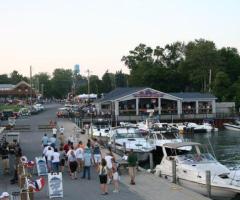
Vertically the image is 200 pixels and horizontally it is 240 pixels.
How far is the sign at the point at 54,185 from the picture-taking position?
70.3 feet

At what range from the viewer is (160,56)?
148 metres

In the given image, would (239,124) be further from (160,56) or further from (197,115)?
(160,56)

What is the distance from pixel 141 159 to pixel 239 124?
4340cm

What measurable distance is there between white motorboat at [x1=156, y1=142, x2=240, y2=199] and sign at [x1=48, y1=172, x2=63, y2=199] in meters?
7.82

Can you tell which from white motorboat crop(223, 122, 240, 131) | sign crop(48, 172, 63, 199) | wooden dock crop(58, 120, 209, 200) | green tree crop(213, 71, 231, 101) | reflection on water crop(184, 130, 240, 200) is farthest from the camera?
green tree crop(213, 71, 231, 101)

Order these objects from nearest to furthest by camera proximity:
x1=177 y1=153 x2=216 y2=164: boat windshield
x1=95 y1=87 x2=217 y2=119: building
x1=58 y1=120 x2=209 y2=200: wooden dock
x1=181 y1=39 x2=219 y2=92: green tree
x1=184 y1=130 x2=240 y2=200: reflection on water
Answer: x1=58 y1=120 x2=209 y2=200: wooden dock < x1=177 y1=153 x2=216 y2=164: boat windshield < x1=184 y1=130 x2=240 y2=200: reflection on water < x1=95 y1=87 x2=217 y2=119: building < x1=181 y1=39 x2=219 y2=92: green tree

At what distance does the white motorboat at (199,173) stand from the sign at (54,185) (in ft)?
25.6

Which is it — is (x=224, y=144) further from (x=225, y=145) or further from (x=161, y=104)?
(x=161, y=104)

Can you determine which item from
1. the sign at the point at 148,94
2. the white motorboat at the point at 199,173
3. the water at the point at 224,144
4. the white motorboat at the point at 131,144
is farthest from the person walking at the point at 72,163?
the sign at the point at 148,94

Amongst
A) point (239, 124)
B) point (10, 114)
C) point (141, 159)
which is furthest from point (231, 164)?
point (10, 114)

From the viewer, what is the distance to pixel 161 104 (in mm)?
92312

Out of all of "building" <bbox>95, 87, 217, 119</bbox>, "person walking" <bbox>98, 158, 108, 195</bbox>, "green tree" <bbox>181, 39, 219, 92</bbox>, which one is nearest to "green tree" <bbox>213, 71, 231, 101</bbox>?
"building" <bbox>95, 87, 217, 119</bbox>

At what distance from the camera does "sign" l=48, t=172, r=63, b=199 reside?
70.3ft

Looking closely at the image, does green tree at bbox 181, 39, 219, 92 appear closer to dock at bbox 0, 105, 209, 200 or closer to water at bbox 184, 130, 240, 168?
water at bbox 184, 130, 240, 168
